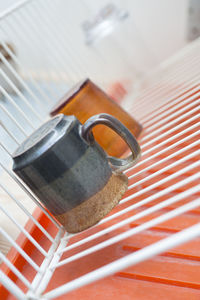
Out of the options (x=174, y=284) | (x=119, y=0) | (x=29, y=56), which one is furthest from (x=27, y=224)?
(x=119, y=0)

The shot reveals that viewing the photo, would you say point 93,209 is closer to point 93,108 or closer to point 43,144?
point 43,144

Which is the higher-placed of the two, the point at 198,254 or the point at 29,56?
the point at 29,56

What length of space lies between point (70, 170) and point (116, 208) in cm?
13

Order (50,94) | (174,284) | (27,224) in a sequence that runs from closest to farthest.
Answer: (174,284) < (27,224) < (50,94)

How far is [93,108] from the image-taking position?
1.87 ft

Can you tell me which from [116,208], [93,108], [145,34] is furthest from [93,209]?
[145,34]

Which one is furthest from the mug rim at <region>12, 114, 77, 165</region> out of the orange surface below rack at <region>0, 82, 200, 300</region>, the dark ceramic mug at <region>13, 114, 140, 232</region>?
the orange surface below rack at <region>0, 82, 200, 300</region>

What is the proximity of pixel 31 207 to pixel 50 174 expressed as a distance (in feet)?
0.65

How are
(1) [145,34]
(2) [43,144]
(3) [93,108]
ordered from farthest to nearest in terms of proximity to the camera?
(1) [145,34], (3) [93,108], (2) [43,144]

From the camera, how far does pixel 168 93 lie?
0.78 meters

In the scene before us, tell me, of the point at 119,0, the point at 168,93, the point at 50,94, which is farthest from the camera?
the point at 119,0

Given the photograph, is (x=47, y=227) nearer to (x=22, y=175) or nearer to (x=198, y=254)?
(x=22, y=175)

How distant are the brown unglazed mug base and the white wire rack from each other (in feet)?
0.05

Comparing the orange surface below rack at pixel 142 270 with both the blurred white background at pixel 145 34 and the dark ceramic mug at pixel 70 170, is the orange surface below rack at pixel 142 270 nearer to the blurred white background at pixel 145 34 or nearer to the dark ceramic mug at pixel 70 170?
the dark ceramic mug at pixel 70 170
